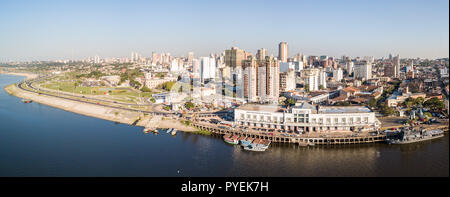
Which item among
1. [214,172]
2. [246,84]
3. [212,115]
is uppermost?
[246,84]

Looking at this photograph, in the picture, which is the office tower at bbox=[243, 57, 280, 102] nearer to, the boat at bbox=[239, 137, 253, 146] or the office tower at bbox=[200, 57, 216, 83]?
the boat at bbox=[239, 137, 253, 146]

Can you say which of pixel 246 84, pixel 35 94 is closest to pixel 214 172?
pixel 246 84

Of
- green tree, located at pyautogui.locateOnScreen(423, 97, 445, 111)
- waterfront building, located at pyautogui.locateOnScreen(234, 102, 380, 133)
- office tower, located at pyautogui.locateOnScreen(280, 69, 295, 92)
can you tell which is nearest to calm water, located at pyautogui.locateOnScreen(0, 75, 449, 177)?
waterfront building, located at pyautogui.locateOnScreen(234, 102, 380, 133)

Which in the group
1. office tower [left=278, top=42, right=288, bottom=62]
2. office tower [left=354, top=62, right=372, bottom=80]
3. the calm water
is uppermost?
office tower [left=278, top=42, right=288, bottom=62]

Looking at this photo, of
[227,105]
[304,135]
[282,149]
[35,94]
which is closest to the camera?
[282,149]
